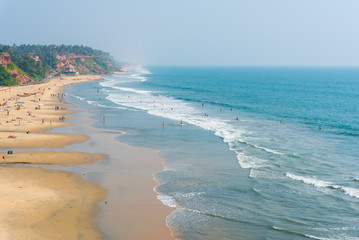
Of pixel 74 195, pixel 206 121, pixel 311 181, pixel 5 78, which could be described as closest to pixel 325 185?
pixel 311 181

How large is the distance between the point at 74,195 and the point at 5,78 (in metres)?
109

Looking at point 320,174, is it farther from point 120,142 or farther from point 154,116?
point 154,116

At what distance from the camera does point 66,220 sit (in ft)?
77.8

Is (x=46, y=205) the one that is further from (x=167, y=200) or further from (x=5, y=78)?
(x=5, y=78)

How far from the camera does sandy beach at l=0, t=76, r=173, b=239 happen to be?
886 inches

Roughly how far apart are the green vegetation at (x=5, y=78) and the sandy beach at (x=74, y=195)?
8133 centimetres

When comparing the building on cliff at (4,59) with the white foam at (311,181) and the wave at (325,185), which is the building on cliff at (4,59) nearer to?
the white foam at (311,181)

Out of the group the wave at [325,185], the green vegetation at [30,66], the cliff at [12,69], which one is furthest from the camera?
the green vegetation at [30,66]

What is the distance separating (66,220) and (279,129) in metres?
41.6

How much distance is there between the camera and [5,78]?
397 ft

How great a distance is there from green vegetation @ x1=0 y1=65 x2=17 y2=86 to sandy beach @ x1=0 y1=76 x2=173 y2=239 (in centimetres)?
8133

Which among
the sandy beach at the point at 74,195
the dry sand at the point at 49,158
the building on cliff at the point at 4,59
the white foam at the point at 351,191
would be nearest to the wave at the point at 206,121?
the white foam at the point at 351,191

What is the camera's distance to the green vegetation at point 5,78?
119 m

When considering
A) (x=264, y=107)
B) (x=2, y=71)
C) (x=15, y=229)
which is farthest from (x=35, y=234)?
(x=2, y=71)
